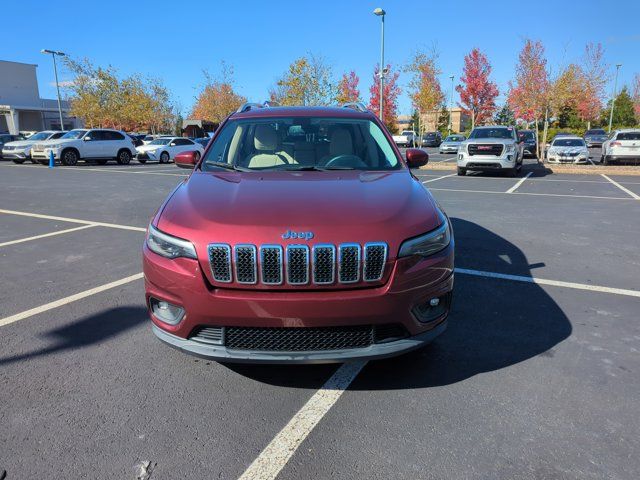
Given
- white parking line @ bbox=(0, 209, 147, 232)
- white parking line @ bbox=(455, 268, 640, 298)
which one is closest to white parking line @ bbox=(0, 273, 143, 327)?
white parking line @ bbox=(0, 209, 147, 232)

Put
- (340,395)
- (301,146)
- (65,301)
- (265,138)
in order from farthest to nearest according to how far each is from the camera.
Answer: (65,301) < (265,138) < (301,146) < (340,395)

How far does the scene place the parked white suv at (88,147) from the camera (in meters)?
23.1

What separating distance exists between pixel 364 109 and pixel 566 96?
19936 mm

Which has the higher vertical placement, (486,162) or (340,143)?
(340,143)

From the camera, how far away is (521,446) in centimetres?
239

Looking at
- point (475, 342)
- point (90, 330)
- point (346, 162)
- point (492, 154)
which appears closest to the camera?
point (475, 342)

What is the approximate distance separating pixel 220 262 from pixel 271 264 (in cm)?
29

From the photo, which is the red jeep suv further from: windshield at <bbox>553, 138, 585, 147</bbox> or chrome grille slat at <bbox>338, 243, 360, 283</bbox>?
windshield at <bbox>553, 138, 585, 147</bbox>

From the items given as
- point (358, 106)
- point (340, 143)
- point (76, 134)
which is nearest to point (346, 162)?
point (340, 143)

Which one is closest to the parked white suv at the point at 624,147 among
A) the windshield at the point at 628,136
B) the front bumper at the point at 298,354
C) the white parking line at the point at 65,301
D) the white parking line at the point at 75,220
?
the windshield at the point at 628,136

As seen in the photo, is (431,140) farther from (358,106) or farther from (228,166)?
(228,166)

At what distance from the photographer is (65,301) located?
4371 mm

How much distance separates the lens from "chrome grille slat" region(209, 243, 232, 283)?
2.55 meters

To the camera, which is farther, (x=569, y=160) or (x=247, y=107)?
(x=569, y=160)
